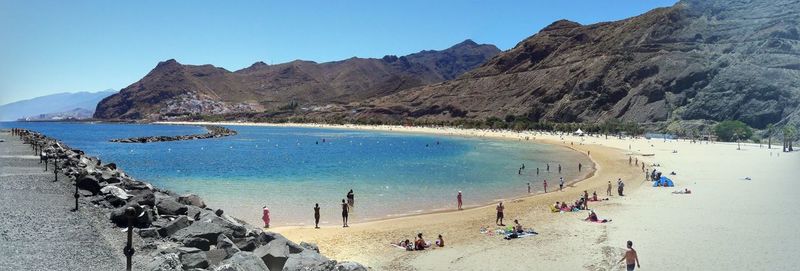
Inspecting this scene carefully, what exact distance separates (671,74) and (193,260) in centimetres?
13725

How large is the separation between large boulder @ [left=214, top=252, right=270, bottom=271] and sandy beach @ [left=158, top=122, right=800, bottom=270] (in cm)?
560

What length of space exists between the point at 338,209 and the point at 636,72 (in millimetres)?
132127

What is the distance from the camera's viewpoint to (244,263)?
10938 millimetres

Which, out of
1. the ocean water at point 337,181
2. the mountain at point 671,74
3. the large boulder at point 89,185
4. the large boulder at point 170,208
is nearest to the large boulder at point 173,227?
the large boulder at point 170,208

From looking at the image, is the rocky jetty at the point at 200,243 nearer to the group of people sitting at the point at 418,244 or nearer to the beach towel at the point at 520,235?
the group of people sitting at the point at 418,244

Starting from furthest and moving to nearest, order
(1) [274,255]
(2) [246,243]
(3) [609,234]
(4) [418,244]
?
1. (3) [609,234]
2. (4) [418,244]
3. (2) [246,243]
4. (1) [274,255]

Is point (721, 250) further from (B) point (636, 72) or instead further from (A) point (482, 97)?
(A) point (482, 97)

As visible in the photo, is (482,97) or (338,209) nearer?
(338,209)

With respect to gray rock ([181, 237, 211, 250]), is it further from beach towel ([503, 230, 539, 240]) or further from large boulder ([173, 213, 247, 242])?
beach towel ([503, 230, 539, 240])

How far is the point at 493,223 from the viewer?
914 inches

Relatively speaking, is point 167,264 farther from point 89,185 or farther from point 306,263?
point 89,185

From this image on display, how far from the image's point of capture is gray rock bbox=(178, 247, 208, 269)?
36.4 feet

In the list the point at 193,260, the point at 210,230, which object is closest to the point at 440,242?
the point at 210,230

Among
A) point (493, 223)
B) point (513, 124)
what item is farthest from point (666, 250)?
point (513, 124)
